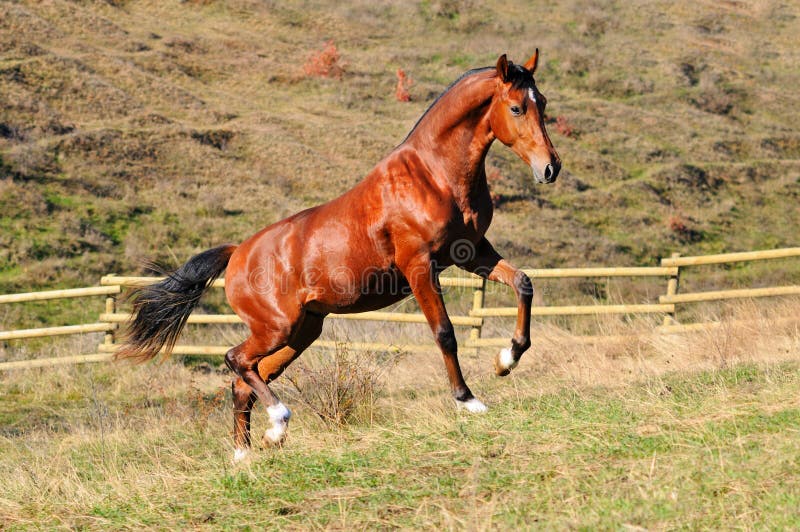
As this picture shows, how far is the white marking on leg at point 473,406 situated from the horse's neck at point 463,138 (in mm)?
1281

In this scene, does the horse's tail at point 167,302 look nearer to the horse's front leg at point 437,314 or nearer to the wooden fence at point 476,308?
the horse's front leg at point 437,314

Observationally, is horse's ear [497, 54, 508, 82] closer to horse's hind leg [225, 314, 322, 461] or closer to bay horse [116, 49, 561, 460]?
bay horse [116, 49, 561, 460]

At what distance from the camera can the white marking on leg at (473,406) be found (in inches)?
217

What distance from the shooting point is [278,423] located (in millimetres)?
5836

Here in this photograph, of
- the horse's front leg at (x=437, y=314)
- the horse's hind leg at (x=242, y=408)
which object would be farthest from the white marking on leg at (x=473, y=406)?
the horse's hind leg at (x=242, y=408)

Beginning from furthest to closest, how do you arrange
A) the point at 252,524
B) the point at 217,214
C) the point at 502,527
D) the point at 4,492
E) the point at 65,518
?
1. the point at 217,214
2. the point at 4,492
3. the point at 65,518
4. the point at 252,524
5. the point at 502,527

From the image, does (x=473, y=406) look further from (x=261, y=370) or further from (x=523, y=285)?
(x=261, y=370)

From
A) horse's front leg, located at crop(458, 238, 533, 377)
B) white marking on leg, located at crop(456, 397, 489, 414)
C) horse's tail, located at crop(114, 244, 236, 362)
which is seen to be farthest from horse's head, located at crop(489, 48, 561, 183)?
horse's tail, located at crop(114, 244, 236, 362)

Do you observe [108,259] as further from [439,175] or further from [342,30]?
[342,30]

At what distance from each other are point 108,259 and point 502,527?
1492cm

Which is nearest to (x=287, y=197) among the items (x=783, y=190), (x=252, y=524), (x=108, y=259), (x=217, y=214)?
(x=217, y=214)

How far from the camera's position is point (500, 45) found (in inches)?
1363

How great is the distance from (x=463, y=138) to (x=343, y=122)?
72.0 feet

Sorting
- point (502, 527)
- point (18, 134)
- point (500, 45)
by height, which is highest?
point (500, 45)
